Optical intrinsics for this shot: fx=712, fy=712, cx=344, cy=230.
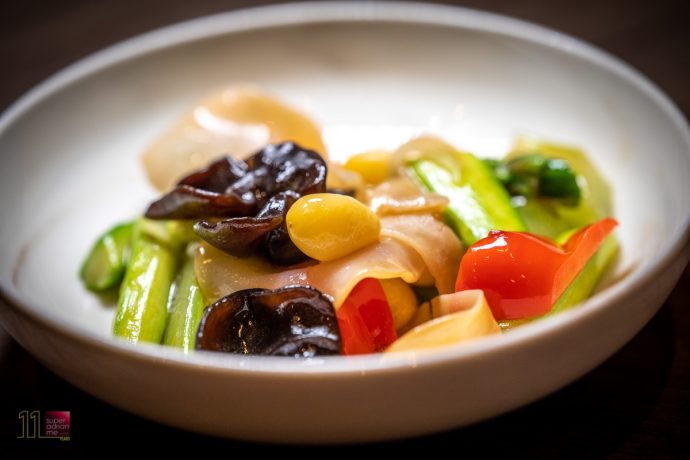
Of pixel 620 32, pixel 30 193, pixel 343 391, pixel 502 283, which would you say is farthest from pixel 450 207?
pixel 620 32

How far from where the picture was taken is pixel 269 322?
1.83m

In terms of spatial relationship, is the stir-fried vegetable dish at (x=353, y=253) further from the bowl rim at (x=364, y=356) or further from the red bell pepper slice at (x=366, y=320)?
the bowl rim at (x=364, y=356)

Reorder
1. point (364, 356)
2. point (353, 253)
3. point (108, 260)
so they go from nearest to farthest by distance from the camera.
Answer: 1. point (364, 356)
2. point (353, 253)
3. point (108, 260)

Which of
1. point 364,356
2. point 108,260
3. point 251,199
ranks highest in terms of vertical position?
point 251,199

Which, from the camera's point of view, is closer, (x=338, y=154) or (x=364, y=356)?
(x=364, y=356)

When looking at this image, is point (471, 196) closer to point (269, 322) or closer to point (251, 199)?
point (251, 199)

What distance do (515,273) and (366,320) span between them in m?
0.43

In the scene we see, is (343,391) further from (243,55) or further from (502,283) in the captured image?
(243,55)

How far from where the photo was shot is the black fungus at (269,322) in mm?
1760

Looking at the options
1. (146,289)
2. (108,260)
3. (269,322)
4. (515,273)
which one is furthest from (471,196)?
(108,260)

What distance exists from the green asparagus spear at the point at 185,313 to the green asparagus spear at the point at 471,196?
0.85 m

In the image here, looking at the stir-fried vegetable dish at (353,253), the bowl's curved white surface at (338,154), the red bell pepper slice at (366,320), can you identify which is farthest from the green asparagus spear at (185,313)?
the red bell pepper slice at (366,320)

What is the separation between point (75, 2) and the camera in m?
5.13

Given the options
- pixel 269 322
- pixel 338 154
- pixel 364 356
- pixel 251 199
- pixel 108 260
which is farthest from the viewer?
pixel 338 154
